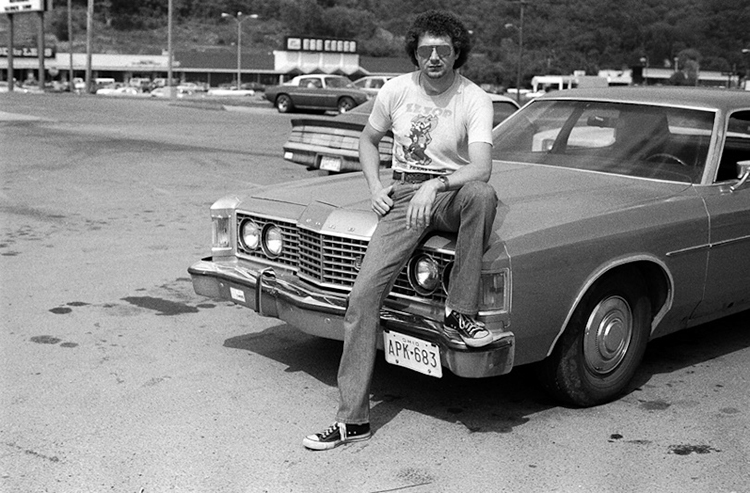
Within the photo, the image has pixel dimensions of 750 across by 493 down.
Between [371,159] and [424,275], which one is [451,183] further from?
[371,159]

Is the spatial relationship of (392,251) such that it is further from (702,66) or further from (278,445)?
(702,66)

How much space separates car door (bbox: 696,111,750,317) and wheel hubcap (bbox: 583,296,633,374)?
25.2 inches

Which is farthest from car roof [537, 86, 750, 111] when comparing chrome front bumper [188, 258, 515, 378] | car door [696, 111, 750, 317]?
chrome front bumper [188, 258, 515, 378]

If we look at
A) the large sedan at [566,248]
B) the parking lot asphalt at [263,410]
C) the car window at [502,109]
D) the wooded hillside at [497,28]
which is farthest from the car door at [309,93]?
Answer: the large sedan at [566,248]

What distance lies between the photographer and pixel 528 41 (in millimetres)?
76625

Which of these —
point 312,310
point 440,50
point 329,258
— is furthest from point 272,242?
point 440,50

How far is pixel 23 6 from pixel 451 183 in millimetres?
61117

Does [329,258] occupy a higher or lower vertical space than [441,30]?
lower

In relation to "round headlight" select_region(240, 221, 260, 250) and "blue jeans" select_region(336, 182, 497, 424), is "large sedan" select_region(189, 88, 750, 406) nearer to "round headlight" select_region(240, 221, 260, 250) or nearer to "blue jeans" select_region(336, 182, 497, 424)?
"round headlight" select_region(240, 221, 260, 250)

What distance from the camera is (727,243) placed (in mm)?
5160

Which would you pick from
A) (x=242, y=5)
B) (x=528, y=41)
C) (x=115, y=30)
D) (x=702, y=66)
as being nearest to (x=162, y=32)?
(x=115, y=30)

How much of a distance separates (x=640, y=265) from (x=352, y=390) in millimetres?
1619

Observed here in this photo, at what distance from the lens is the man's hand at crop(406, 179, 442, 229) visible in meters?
4.12

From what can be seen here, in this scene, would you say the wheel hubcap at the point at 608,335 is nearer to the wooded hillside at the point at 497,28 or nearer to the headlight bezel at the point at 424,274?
the headlight bezel at the point at 424,274
